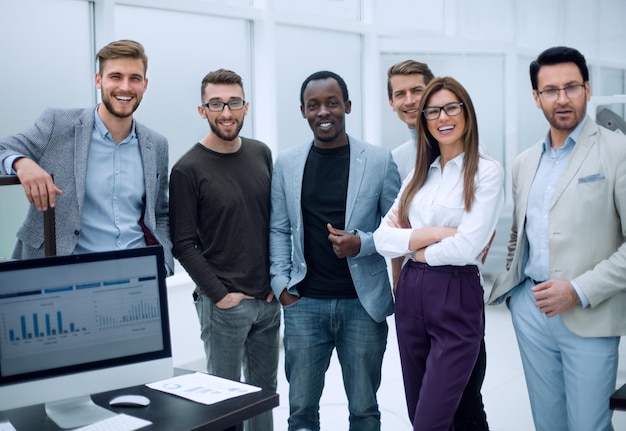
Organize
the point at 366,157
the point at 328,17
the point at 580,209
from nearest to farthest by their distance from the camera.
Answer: the point at 580,209
the point at 366,157
the point at 328,17

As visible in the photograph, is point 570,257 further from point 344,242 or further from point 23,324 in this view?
point 23,324

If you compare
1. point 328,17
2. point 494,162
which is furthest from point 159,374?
point 328,17

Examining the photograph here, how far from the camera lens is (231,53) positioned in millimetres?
5125

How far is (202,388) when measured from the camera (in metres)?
2.20

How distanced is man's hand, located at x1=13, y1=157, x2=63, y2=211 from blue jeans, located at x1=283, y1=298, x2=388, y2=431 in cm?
102

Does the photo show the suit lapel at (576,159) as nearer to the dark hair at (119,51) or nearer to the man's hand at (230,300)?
the man's hand at (230,300)

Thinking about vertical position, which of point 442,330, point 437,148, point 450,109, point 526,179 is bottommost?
point 442,330

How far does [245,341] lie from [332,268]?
1.68ft

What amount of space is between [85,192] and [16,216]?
156cm

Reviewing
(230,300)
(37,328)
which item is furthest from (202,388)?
(230,300)

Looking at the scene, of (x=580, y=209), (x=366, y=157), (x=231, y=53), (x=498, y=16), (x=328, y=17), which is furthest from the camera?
(x=498, y=16)

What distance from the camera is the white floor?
3758 mm

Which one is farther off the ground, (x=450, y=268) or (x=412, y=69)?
(x=412, y=69)

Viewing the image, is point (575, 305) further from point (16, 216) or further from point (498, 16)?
point (498, 16)
